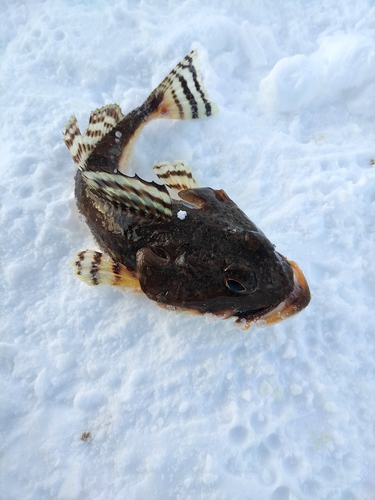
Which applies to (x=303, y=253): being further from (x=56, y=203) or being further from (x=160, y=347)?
(x=56, y=203)

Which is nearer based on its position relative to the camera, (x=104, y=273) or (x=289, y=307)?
(x=289, y=307)

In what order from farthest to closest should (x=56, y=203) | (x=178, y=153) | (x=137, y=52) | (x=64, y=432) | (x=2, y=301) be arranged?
(x=137, y=52) < (x=178, y=153) < (x=56, y=203) < (x=2, y=301) < (x=64, y=432)

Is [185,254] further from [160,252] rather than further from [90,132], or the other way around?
[90,132]

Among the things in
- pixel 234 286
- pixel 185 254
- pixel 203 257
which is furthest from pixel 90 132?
pixel 234 286

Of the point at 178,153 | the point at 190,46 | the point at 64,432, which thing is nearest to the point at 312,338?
the point at 64,432

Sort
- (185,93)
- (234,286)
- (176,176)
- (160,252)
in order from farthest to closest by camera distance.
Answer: (185,93) < (176,176) < (160,252) < (234,286)

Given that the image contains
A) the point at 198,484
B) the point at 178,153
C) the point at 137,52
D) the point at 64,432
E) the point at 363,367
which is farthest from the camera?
the point at 137,52

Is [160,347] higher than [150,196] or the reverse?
the reverse
